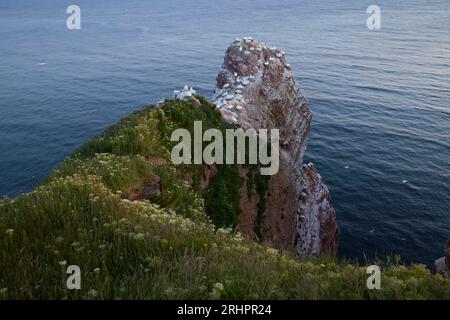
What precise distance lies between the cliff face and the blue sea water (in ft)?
19.2

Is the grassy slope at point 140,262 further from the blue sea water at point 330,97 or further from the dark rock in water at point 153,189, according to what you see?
the blue sea water at point 330,97

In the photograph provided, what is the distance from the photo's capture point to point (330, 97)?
60.3 meters

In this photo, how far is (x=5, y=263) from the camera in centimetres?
612

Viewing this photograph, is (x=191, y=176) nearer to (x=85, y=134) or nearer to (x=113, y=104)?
(x=85, y=134)

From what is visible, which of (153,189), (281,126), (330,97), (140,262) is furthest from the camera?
(330,97)

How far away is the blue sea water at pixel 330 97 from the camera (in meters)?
36.7

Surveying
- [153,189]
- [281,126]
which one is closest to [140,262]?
[153,189]

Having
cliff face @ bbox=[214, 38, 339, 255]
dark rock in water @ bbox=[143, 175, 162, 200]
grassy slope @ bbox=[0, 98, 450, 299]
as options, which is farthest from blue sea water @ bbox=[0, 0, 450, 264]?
grassy slope @ bbox=[0, 98, 450, 299]

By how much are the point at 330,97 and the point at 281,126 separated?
34645mm

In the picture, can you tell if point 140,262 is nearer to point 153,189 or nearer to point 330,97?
point 153,189

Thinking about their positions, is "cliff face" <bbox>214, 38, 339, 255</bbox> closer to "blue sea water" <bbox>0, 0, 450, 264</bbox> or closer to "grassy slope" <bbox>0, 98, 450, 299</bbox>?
"blue sea water" <bbox>0, 0, 450, 264</bbox>
